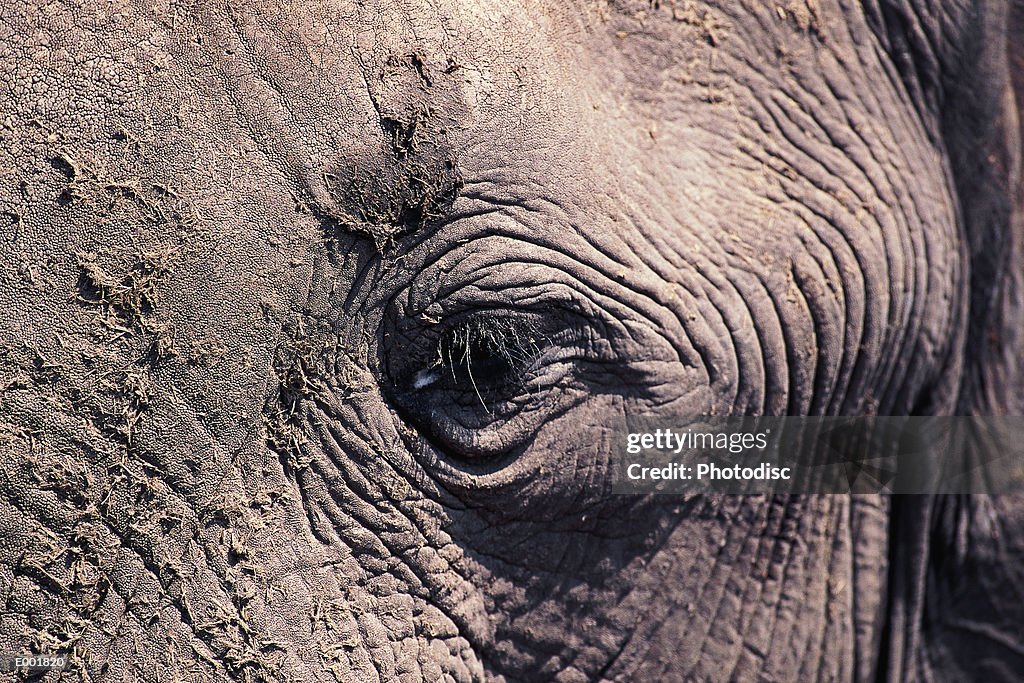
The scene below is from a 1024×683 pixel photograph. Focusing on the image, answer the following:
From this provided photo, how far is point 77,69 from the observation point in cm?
196

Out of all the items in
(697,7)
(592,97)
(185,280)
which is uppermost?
(697,7)

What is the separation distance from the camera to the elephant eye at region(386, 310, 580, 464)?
222 cm

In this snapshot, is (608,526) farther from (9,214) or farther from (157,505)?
(9,214)

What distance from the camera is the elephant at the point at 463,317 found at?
1975mm

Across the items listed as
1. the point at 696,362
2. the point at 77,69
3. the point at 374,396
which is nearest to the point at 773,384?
the point at 696,362

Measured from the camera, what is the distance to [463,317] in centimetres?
224

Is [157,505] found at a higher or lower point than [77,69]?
lower

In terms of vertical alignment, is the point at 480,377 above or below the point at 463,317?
below

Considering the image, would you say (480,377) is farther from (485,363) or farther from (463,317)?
(463,317)

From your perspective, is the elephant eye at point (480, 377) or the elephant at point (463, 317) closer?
the elephant at point (463, 317)

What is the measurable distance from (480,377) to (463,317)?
5.3 inches

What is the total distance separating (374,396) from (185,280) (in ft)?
1.45

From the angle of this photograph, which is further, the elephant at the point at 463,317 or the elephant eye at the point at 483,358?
the elephant eye at the point at 483,358

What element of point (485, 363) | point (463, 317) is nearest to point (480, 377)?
point (485, 363)
